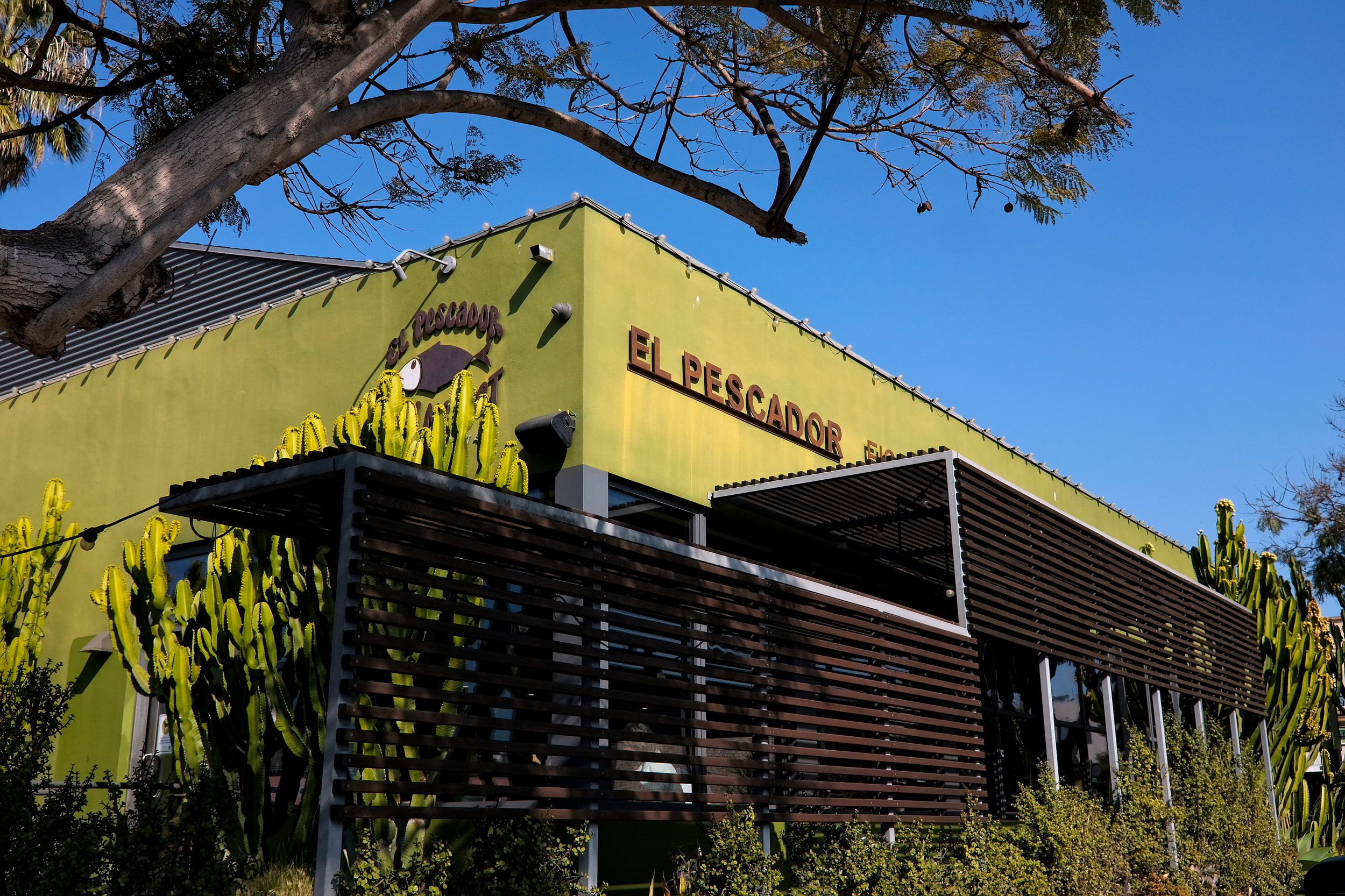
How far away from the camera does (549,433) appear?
915 cm

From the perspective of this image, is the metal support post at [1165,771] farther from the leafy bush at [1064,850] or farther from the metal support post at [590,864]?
the metal support post at [590,864]

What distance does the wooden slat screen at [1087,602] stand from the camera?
394 inches

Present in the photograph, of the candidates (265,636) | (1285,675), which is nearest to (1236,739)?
(1285,675)

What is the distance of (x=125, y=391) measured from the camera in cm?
1309

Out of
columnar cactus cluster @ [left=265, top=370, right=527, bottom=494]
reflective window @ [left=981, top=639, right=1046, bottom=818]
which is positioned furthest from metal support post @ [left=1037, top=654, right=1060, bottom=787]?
columnar cactus cluster @ [left=265, top=370, right=527, bottom=494]

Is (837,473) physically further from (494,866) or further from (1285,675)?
(1285,675)

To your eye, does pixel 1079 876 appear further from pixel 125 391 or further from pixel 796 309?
pixel 125 391

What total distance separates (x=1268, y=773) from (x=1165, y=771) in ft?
18.5

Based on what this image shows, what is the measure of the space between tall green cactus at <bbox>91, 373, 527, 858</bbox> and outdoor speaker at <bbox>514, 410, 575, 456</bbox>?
0.68m

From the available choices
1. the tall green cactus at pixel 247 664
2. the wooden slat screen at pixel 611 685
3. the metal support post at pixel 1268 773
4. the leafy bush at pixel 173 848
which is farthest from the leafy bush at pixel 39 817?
the metal support post at pixel 1268 773

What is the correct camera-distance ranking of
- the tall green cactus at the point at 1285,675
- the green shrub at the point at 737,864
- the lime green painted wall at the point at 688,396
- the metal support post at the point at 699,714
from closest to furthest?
1. the green shrub at the point at 737,864
2. the metal support post at the point at 699,714
3. the lime green painted wall at the point at 688,396
4. the tall green cactus at the point at 1285,675

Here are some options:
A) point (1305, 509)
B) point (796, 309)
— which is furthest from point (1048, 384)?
point (1305, 509)

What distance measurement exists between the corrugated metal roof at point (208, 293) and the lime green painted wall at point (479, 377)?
1.20 m

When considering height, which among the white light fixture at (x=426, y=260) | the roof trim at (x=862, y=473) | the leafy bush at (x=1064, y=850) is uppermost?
the white light fixture at (x=426, y=260)
